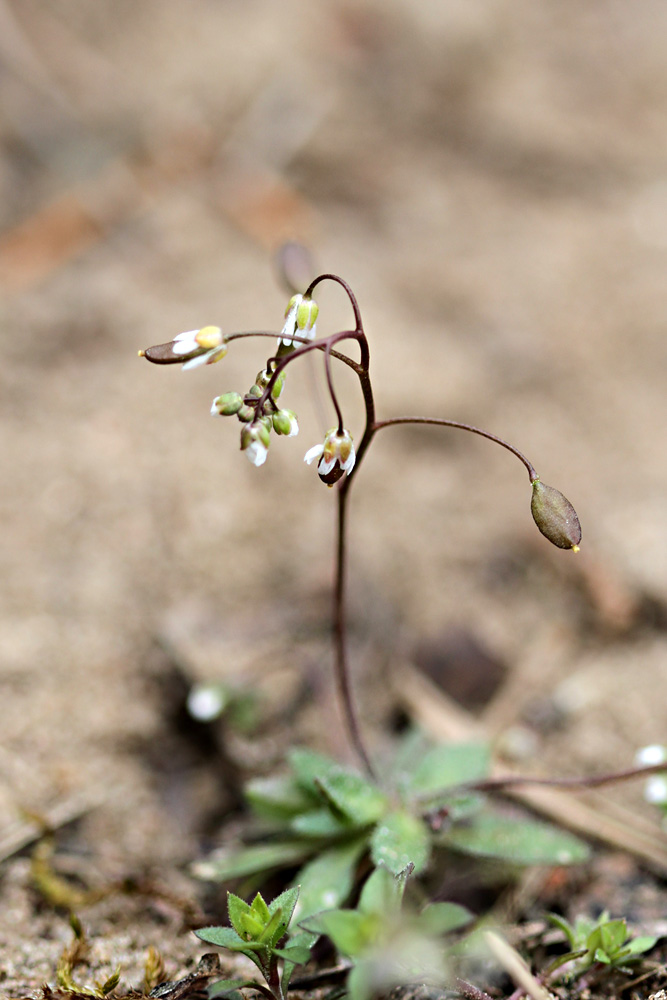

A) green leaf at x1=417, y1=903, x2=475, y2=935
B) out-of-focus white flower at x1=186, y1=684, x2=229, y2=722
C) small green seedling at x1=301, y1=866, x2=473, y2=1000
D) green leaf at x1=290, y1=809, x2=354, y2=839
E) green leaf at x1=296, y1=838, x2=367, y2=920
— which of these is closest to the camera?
small green seedling at x1=301, y1=866, x2=473, y2=1000

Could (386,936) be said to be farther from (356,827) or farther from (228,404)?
(228,404)

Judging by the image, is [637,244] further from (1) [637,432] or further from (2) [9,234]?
(2) [9,234]

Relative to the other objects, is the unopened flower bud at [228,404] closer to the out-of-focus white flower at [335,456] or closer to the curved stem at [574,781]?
the out-of-focus white flower at [335,456]

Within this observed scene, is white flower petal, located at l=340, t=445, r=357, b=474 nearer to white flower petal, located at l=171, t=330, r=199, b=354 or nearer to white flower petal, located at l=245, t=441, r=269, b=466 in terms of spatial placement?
white flower petal, located at l=245, t=441, r=269, b=466

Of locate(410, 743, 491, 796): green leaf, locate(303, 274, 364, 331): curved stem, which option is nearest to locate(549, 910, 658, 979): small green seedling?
locate(410, 743, 491, 796): green leaf

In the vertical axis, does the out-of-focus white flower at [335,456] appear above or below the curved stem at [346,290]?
below

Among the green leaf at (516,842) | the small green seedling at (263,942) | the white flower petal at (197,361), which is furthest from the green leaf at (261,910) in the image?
the white flower petal at (197,361)

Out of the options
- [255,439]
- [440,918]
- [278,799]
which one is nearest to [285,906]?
[440,918]
